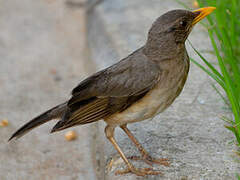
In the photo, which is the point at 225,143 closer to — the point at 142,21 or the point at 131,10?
the point at 142,21

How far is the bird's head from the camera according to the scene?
3582 millimetres

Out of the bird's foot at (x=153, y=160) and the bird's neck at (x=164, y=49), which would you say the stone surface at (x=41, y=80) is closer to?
the bird's foot at (x=153, y=160)

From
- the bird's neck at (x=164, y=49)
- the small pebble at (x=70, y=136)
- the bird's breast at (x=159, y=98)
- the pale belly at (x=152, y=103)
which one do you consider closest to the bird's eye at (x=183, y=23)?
the bird's neck at (x=164, y=49)

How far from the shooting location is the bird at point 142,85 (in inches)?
139

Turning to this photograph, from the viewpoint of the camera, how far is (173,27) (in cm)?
358

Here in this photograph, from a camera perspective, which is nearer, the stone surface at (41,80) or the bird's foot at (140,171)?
the bird's foot at (140,171)

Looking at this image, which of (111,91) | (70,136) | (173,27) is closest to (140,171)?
(111,91)

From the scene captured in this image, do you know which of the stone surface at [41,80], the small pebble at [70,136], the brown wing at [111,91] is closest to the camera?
the brown wing at [111,91]

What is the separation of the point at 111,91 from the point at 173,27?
0.74 metres

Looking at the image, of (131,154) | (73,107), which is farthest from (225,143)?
(73,107)

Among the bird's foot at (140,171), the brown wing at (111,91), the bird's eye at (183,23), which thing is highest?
the bird's eye at (183,23)

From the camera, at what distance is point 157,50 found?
367 cm

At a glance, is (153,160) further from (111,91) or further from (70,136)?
(70,136)

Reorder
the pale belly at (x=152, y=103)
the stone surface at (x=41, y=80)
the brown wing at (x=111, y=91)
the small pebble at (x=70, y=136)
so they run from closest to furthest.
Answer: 1. the pale belly at (x=152, y=103)
2. the brown wing at (x=111, y=91)
3. the stone surface at (x=41, y=80)
4. the small pebble at (x=70, y=136)
